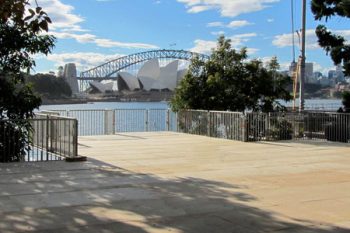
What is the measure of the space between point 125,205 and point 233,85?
16.1 m

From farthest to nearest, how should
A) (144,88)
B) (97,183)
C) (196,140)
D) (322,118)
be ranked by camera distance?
(144,88)
(322,118)
(196,140)
(97,183)

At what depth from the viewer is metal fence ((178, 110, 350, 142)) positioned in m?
19.5

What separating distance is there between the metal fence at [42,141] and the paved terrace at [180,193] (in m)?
0.90

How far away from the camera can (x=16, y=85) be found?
545 inches

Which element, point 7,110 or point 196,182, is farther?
point 7,110

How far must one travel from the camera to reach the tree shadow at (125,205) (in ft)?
22.4

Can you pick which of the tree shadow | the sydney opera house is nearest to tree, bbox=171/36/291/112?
the tree shadow

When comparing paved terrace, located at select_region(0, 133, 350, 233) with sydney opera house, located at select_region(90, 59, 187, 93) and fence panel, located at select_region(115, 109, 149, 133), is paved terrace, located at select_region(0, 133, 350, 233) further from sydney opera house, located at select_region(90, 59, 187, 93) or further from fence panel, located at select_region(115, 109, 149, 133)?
sydney opera house, located at select_region(90, 59, 187, 93)

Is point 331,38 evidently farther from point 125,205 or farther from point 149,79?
point 149,79

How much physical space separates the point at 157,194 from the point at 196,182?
1.48m

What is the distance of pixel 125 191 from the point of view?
9250 millimetres

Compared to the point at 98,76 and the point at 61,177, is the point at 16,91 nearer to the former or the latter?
the point at 61,177

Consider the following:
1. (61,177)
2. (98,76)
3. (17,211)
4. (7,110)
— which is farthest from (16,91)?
(98,76)

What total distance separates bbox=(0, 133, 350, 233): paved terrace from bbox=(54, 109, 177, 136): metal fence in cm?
732
